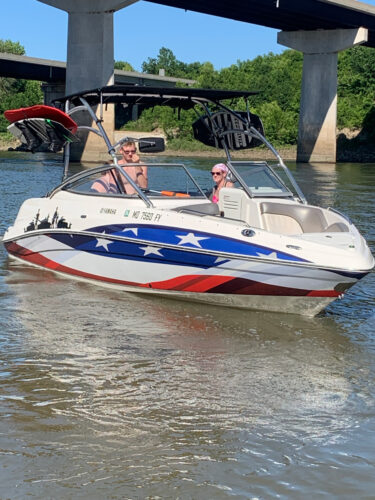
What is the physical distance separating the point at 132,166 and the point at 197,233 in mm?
1757

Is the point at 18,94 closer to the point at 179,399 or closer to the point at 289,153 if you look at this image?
the point at 289,153

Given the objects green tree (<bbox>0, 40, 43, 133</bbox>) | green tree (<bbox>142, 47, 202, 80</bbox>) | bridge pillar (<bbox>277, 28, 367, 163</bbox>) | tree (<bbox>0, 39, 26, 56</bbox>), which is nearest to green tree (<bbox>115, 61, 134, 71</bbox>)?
green tree (<bbox>142, 47, 202, 80</bbox>)

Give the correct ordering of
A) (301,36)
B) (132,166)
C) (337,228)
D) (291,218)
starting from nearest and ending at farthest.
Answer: (337,228) → (291,218) → (132,166) → (301,36)

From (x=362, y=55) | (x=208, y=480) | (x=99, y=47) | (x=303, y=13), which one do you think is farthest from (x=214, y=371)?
(x=362, y=55)

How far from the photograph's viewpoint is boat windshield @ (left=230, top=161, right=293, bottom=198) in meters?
9.75

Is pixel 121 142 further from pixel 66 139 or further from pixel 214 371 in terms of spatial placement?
pixel 214 371

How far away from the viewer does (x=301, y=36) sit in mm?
54781

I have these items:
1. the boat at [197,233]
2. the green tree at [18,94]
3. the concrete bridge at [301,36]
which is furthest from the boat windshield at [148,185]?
the green tree at [18,94]

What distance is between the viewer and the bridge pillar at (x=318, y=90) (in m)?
53.2

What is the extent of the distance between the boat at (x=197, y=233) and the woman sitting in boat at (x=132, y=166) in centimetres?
7

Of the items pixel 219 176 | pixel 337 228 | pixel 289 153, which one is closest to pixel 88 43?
pixel 289 153

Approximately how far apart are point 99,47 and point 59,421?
3970 centimetres

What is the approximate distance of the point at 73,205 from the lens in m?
10.1

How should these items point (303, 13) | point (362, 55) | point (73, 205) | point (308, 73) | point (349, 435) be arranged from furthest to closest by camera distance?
point (362, 55), point (308, 73), point (303, 13), point (73, 205), point (349, 435)
